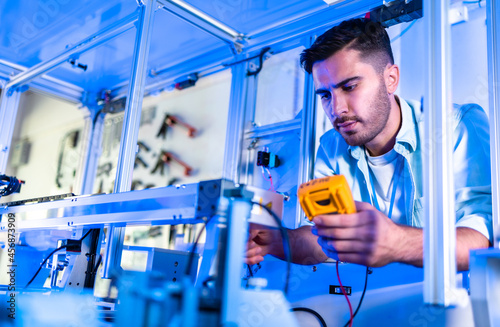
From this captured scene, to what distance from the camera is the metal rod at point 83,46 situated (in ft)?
6.88

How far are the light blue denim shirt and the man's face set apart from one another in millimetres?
77

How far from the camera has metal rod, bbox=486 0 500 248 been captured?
1302mm

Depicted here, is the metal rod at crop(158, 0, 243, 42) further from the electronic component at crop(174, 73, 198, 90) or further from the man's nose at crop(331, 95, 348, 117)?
the man's nose at crop(331, 95, 348, 117)

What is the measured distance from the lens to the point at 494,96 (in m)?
1.35

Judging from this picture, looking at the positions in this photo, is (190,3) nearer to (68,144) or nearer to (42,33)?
(42,33)

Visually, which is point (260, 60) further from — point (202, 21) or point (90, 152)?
point (90, 152)

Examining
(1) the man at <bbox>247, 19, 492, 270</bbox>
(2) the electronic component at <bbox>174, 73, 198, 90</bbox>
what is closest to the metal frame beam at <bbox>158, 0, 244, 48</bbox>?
(2) the electronic component at <bbox>174, 73, 198, 90</bbox>

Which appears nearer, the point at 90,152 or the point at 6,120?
the point at 6,120

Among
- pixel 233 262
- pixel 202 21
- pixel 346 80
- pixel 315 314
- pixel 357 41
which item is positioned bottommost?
pixel 315 314

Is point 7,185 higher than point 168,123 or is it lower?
lower

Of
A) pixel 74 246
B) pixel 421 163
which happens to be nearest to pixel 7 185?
pixel 74 246

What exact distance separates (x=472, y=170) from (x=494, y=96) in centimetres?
26

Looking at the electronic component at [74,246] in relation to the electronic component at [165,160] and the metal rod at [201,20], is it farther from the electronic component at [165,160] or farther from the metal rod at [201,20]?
the electronic component at [165,160]

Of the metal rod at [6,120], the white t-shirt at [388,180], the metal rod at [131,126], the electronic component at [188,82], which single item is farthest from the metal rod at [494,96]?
the metal rod at [6,120]
